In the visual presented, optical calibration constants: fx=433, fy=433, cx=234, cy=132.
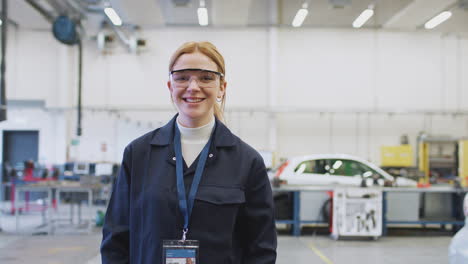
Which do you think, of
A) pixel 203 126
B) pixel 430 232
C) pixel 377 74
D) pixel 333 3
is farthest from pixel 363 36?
pixel 203 126

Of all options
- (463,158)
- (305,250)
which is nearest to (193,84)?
(305,250)

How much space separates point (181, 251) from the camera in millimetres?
1474

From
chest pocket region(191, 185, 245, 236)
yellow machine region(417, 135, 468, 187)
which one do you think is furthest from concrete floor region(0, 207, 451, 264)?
chest pocket region(191, 185, 245, 236)

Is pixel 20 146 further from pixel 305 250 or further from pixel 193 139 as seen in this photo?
pixel 193 139

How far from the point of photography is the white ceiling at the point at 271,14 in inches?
436

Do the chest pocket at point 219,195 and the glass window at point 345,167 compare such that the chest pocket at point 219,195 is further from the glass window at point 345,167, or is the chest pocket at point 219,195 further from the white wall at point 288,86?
the white wall at point 288,86

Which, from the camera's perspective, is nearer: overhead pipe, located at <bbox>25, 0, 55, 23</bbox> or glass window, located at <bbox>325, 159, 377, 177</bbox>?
glass window, located at <bbox>325, 159, 377, 177</bbox>

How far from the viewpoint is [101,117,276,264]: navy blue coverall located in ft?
4.94

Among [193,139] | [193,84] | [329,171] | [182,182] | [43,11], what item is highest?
[43,11]

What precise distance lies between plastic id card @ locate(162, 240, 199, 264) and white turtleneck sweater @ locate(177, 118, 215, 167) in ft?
0.99

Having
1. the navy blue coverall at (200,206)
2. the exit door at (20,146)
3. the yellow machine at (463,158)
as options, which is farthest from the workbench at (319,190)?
the exit door at (20,146)

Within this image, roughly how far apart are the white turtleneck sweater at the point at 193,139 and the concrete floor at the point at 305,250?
4626 mm

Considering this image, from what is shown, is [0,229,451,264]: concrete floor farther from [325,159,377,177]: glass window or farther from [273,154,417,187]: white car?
[325,159,377,177]: glass window

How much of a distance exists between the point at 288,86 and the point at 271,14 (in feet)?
7.23
